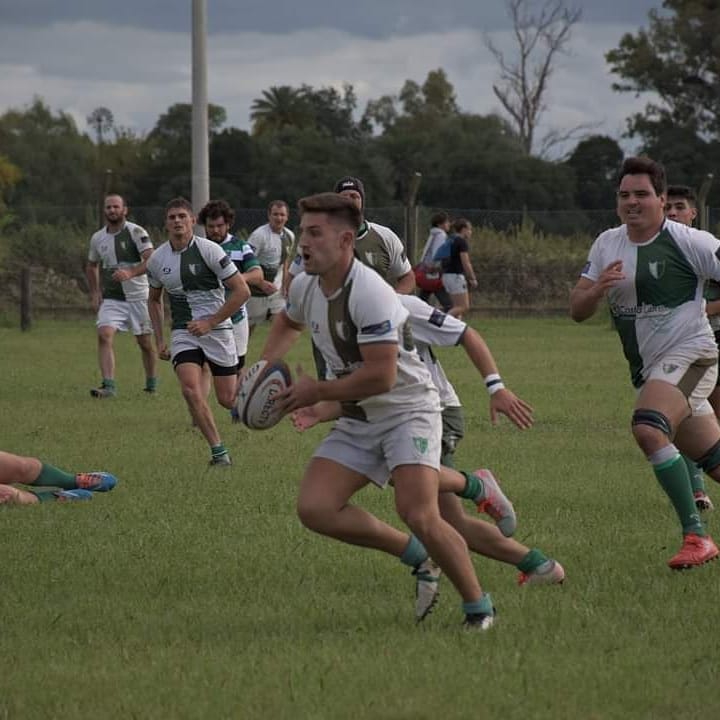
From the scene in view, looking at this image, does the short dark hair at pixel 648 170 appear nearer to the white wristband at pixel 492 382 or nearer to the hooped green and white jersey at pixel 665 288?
the hooped green and white jersey at pixel 665 288

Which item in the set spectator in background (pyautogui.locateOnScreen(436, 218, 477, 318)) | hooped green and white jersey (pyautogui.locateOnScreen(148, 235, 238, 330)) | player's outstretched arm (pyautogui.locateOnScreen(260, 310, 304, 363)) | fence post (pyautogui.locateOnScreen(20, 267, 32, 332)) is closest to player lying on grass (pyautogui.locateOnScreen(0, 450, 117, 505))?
hooped green and white jersey (pyautogui.locateOnScreen(148, 235, 238, 330))

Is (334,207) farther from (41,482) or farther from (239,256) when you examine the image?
(239,256)

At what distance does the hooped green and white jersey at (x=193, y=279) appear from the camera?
1306 cm

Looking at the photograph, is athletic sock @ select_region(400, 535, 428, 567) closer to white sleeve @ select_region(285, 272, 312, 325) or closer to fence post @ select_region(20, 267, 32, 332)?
white sleeve @ select_region(285, 272, 312, 325)

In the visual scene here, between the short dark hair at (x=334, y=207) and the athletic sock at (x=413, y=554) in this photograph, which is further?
the athletic sock at (x=413, y=554)

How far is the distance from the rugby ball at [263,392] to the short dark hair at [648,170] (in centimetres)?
235

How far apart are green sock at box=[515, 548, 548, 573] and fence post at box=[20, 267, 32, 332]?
23.7m

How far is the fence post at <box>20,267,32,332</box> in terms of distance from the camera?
1197 inches

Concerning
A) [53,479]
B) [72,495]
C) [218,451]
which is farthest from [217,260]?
[53,479]

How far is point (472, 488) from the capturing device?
730 centimetres

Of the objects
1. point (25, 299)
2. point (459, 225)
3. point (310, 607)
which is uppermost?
point (459, 225)

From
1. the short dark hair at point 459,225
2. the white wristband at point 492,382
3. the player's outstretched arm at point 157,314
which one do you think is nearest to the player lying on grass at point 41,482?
the player's outstretched arm at point 157,314

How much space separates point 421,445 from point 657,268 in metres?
2.19

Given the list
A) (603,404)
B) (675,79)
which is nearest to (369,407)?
(603,404)
